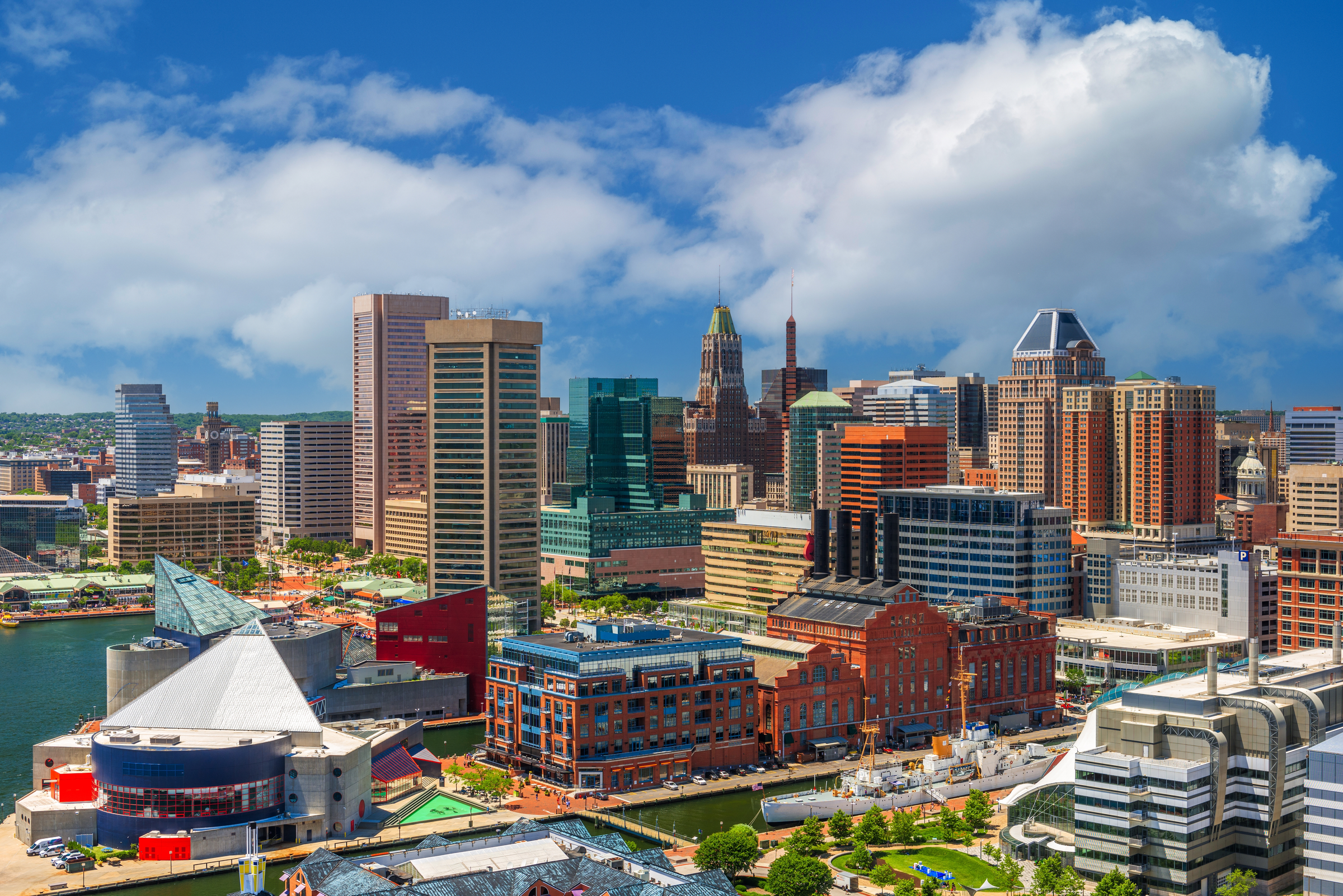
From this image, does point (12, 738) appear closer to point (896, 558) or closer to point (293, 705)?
point (293, 705)

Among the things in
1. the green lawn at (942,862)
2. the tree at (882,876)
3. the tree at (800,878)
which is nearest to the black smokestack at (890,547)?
the green lawn at (942,862)

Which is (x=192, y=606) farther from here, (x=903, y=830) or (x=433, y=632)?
(x=903, y=830)

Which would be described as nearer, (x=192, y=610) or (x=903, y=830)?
(x=903, y=830)

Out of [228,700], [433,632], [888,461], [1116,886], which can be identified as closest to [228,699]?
[228,700]

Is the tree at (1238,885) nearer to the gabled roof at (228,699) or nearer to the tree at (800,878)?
the tree at (800,878)

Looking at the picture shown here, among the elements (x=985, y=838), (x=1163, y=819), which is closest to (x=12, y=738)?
(x=985, y=838)

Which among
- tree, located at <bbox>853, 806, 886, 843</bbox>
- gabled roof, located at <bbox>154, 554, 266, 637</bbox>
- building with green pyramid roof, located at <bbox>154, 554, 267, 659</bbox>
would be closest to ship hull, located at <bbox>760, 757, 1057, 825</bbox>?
tree, located at <bbox>853, 806, 886, 843</bbox>
